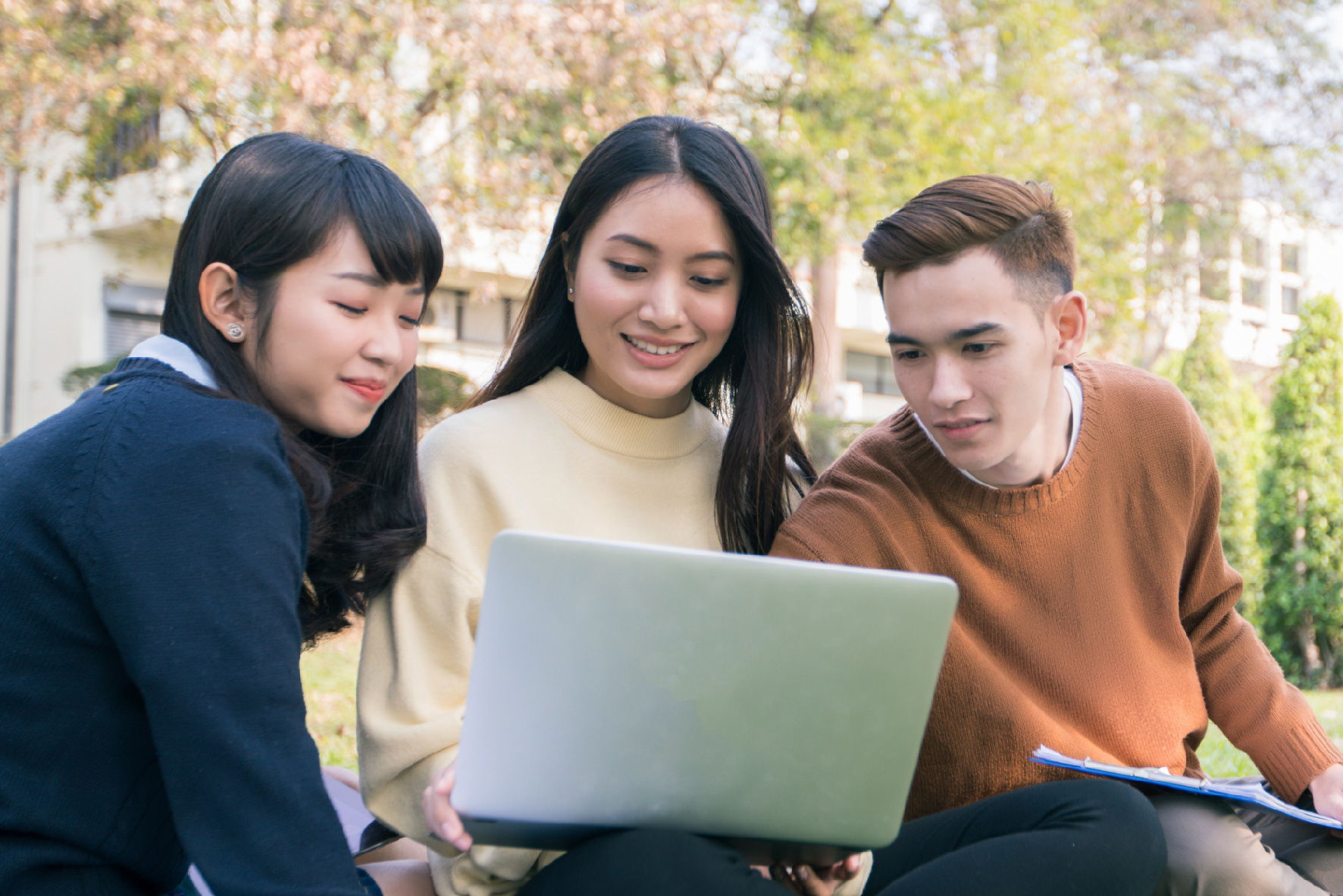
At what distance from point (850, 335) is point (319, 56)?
48.7ft

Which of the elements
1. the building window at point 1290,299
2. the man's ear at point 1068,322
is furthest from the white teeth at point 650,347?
the building window at point 1290,299

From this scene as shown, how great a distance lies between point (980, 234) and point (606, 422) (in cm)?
74

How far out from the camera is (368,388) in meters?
1.85

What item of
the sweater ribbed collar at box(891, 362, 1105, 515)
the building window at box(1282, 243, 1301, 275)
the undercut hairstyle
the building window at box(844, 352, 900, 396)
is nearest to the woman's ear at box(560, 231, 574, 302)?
the undercut hairstyle

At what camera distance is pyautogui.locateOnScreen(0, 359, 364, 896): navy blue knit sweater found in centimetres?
142

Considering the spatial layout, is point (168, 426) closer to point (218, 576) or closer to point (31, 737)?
point (218, 576)

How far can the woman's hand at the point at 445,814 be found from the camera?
4.82 ft

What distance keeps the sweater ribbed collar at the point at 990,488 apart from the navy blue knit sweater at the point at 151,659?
1188 mm

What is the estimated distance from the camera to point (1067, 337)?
225 cm

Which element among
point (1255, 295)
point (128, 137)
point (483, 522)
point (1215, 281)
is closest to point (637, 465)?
point (483, 522)

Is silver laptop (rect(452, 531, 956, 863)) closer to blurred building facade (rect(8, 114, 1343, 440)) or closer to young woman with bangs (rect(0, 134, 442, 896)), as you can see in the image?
young woman with bangs (rect(0, 134, 442, 896))

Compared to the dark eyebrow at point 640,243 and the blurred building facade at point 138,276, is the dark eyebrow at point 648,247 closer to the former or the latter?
the dark eyebrow at point 640,243

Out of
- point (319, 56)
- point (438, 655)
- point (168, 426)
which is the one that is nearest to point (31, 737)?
point (168, 426)

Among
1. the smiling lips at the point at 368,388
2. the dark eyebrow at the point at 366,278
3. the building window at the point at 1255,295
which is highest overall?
the dark eyebrow at the point at 366,278
